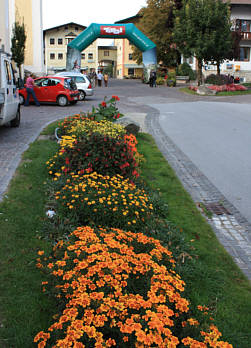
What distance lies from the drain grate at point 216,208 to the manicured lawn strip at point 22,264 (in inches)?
102

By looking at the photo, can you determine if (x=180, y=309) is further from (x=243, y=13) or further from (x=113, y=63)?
(x=113, y=63)

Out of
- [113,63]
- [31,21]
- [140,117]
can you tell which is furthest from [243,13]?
[113,63]

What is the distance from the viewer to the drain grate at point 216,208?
6.16 meters

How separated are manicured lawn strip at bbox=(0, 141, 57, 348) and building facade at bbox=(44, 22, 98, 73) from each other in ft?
263

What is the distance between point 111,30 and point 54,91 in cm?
1826

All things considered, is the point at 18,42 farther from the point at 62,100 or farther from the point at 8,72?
the point at 8,72

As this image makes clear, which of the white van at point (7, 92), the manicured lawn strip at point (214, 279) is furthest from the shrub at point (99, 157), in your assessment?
the white van at point (7, 92)

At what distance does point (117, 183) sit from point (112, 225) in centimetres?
100

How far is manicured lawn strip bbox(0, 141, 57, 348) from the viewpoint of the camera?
3076 mm

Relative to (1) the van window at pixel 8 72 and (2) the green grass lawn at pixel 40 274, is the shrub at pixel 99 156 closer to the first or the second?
(2) the green grass lawn at pixel 40 274

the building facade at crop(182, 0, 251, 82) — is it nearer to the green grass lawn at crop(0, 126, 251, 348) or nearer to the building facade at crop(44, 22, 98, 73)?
the building facade at crop(44, 22, 98, 73)

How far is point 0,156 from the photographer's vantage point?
28.8 feet

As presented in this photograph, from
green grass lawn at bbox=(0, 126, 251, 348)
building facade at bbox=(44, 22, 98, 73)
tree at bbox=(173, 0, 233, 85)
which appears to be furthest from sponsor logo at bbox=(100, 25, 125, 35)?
building facade at bbox=(44, 22, 98, 73)

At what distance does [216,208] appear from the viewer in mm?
6348
